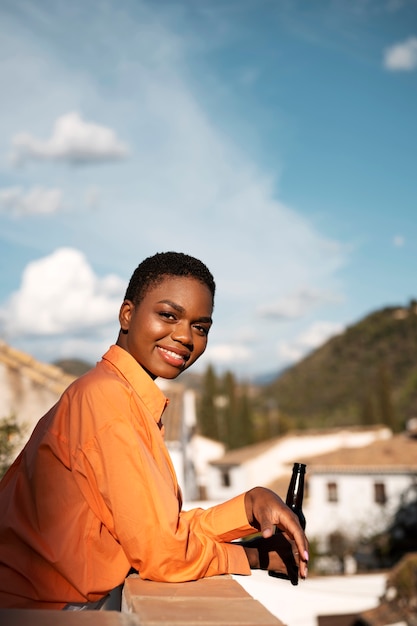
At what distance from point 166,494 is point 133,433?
183 mm

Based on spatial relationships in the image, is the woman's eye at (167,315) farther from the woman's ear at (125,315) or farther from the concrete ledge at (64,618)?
the concrete ledge at (64,618)

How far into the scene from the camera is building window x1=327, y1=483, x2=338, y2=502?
3231 centimetres

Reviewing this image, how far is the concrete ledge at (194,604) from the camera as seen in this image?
1.51 metres

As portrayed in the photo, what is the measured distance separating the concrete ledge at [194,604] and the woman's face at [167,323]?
649mm

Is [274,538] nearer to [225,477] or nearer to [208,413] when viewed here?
[225,477]

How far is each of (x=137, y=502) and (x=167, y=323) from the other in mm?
610

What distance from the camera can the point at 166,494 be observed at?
1.80 metres

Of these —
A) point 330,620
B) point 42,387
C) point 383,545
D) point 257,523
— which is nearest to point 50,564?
point 257,523

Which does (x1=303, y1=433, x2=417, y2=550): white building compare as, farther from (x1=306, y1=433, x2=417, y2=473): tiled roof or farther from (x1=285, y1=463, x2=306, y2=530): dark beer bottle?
(x1=285, y1=463, x2=306, y2=530): dark beer bottle

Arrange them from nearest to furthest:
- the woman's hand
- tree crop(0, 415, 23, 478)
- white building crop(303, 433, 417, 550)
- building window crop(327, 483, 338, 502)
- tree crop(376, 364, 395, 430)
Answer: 1. the woman's hand
2. tree crop(0, 415, 23, 478)
3. white building crop(303, 433, 417, 550)
4. building window crop(327, 483, 338, 502)
5. tree crop(376, 364, 395, 430)

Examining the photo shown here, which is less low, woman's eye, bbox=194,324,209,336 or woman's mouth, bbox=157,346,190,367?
woman's eye, bbox=194,324,209,336

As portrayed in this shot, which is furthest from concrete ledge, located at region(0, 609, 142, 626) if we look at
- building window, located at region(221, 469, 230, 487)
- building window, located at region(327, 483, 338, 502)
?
building window, located at region(221, 469, 230, 487)

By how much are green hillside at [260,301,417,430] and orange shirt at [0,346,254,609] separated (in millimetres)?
66469

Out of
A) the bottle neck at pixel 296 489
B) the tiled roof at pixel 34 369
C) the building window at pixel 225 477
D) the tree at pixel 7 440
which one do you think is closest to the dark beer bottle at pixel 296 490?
the bottle neck at pixel 296 489
